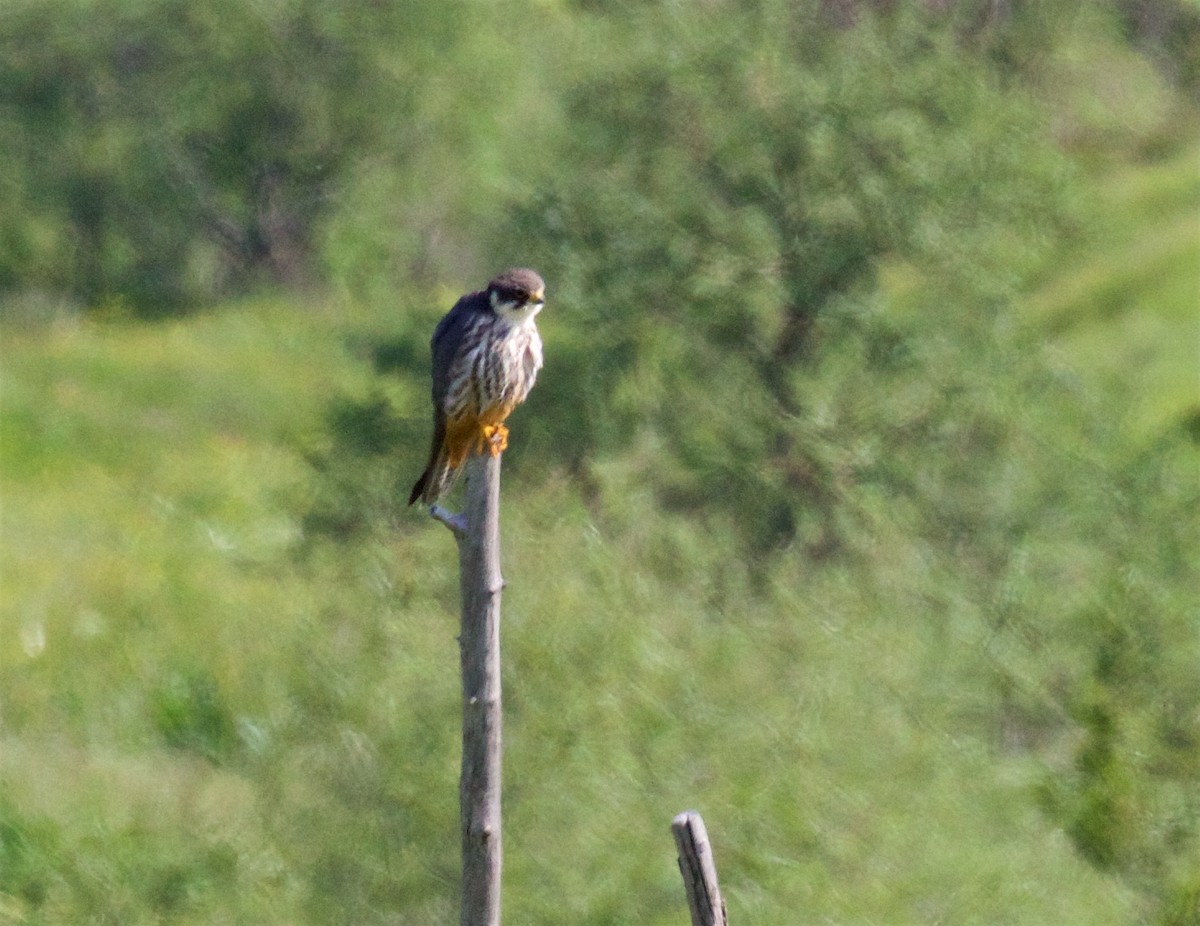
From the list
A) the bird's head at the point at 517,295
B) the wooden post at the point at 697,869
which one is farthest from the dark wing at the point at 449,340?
the wooden post at the point at 697,869

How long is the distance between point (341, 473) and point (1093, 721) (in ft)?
30.6

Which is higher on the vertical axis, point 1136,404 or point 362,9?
point 362,9

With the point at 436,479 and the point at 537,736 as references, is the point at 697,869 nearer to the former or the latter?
the point at 436,479

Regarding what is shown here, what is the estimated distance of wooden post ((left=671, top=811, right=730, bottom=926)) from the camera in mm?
5680

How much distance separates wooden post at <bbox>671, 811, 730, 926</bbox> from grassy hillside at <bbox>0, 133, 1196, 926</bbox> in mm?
8009

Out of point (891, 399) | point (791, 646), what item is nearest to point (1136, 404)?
point (891, 399)

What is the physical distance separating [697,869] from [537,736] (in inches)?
354

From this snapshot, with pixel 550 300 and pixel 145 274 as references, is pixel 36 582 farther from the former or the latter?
pixel 145 274

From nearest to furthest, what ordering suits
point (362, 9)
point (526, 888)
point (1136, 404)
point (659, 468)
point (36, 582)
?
point (526, 888), point (659, 468), point (1136, 404), point (36, 582), point (362, 9)

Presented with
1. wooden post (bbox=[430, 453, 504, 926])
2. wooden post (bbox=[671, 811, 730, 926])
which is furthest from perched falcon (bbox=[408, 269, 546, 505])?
wooden post (bbox=[671, 811, 730, 926])

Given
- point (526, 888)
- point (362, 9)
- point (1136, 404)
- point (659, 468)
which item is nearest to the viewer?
point (526, 888)

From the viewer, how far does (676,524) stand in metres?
17.8

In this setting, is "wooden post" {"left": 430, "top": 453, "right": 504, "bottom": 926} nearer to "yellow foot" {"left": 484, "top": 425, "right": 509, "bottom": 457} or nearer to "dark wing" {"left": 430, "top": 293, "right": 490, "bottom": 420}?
"yellow foot" {"left": 484, "top": 425, "right": 509, "bottom": 457}

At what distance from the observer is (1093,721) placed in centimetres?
1631
